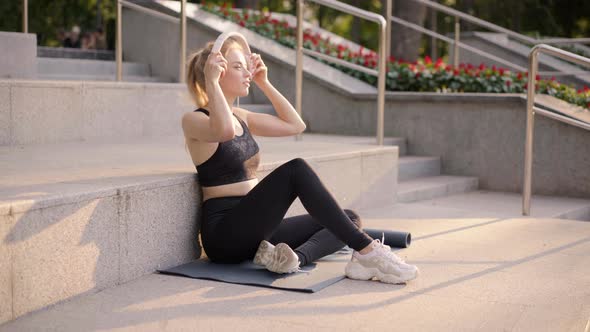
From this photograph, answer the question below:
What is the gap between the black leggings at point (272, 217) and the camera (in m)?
4.02

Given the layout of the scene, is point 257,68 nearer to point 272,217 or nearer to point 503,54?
point 272,217

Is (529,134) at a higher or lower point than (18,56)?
lower

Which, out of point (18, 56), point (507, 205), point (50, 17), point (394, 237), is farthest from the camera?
point (50, 17)

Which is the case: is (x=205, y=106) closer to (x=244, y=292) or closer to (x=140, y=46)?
(x=244, y=292)

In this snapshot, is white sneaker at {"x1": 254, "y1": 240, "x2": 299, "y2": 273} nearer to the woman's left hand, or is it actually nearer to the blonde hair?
the blonde hair

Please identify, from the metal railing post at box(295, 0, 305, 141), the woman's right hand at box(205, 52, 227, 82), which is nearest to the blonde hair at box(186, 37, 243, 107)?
the woman's right hand at box(205, 52, 227, 82)

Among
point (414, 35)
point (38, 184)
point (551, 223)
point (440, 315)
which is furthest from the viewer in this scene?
point (414, 35)

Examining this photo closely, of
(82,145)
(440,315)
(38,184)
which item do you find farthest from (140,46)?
(440,315)

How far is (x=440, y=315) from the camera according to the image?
138 inches

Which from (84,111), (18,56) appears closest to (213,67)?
(84,111)

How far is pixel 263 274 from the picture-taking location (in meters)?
4.11

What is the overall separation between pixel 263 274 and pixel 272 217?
30 cm

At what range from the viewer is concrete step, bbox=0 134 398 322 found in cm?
328

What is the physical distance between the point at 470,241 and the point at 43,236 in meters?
2.91
